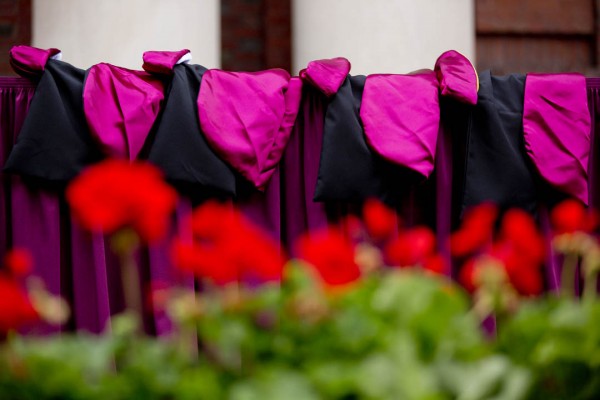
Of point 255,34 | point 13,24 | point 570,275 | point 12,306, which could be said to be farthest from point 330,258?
point 13,24

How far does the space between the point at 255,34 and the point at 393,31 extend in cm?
207

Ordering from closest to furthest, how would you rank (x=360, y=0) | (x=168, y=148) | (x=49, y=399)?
(x=49, y=399) → (x=168, y=148) → (x=360, y=0)

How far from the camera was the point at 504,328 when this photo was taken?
0.71 metres

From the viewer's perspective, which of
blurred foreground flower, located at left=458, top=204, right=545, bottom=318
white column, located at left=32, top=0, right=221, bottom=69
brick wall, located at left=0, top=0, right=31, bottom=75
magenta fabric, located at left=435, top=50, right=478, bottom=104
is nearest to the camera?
blurred foreground flower, located at left=458, top=204, right=545, bottom=318

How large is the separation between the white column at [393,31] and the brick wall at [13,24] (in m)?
2.32

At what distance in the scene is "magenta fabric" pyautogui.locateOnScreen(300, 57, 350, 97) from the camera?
234 centimetres

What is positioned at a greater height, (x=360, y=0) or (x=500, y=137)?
(x=360, y=0)

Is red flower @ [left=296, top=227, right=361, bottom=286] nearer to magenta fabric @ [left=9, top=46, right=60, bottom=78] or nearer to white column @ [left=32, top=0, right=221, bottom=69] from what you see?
magenta fabric @ [left=9, top=46, right=60, bottom=78]

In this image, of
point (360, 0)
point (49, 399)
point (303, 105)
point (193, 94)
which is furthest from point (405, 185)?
point (49, 399)

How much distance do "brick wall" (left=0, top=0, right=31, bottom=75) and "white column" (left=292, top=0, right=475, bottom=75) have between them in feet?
7.62

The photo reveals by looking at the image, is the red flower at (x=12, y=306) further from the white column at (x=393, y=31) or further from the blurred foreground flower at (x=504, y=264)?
the white column at (x=393, y=31)

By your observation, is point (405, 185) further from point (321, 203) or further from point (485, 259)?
point (485, 259)

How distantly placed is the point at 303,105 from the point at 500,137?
0.52 metres

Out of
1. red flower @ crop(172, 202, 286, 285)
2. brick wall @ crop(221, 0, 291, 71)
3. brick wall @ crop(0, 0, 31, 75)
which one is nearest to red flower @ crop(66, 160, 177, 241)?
red flower @ crop(172, 202, 286, 285)
